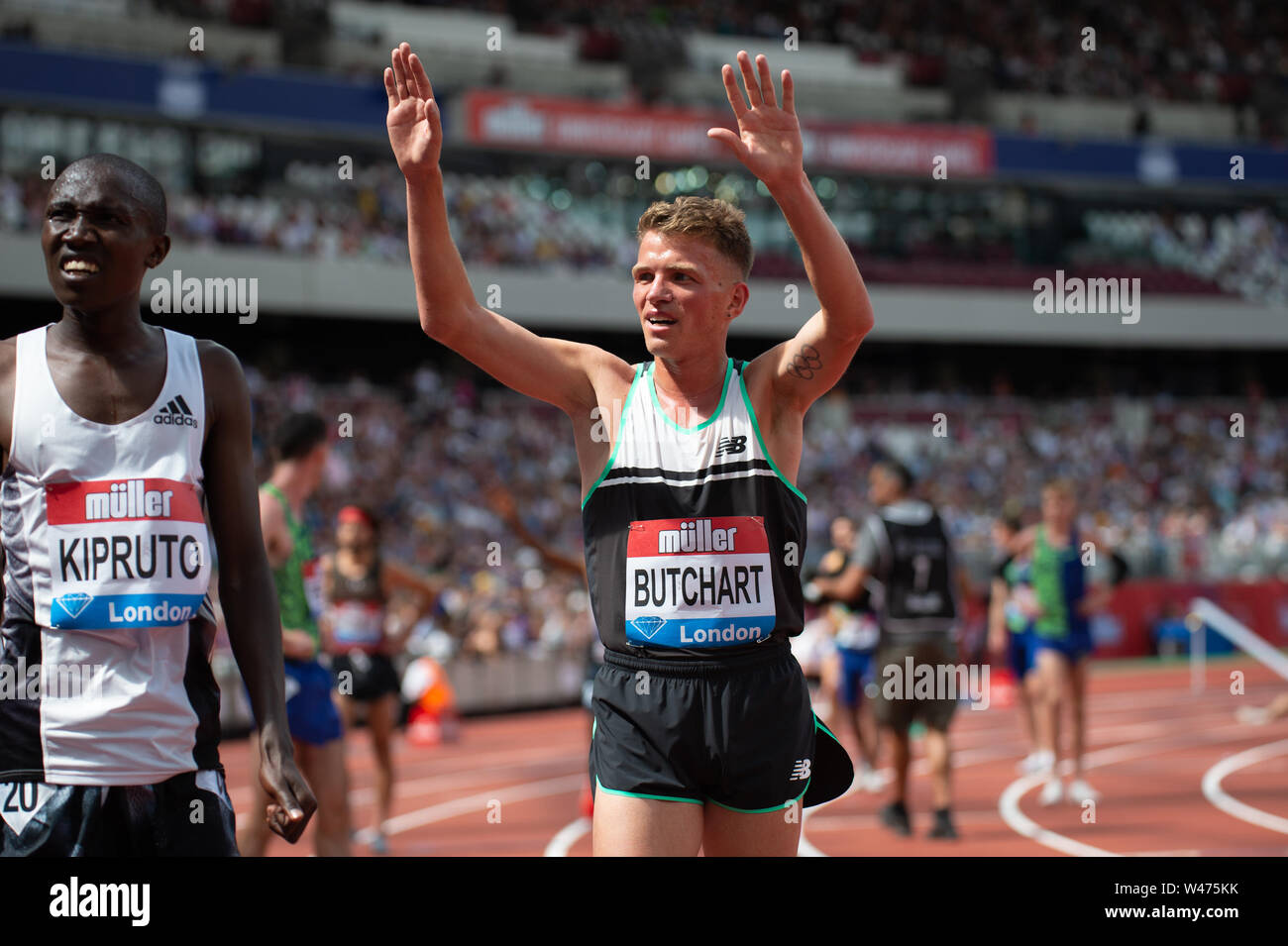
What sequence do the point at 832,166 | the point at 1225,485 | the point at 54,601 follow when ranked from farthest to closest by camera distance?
the point at 832,166
the point at 1225,485
the point at 54,601

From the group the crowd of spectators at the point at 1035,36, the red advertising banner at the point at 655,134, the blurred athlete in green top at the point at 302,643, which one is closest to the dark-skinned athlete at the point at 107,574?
the blurred athlete in green top at the point at 302,643

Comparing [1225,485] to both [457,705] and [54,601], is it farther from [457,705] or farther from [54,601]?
[54,601]

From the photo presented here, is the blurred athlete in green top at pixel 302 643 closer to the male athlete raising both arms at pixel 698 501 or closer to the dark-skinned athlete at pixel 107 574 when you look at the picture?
the male athlete raising both arms at pixel 698 501

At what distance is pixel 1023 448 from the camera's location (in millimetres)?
32531

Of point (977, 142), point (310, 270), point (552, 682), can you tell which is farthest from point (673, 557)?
point (977, 142)

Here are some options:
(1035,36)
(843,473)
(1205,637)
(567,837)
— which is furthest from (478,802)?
(1035,36)

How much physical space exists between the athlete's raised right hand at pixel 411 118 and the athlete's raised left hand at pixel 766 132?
2.34 ft

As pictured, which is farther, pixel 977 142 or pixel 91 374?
pixel 977 142

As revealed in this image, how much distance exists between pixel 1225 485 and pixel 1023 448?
14.7ft

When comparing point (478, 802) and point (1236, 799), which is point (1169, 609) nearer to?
point (1236, 799)

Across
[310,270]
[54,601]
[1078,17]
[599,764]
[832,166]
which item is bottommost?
[599,764]

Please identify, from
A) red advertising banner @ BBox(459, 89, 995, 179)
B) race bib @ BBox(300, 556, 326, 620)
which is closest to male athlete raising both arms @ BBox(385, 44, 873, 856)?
race bib @ BBox(300, 556, 326, 620)

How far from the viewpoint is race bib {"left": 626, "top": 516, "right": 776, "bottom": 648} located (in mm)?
3631

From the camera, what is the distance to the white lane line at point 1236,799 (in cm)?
968
